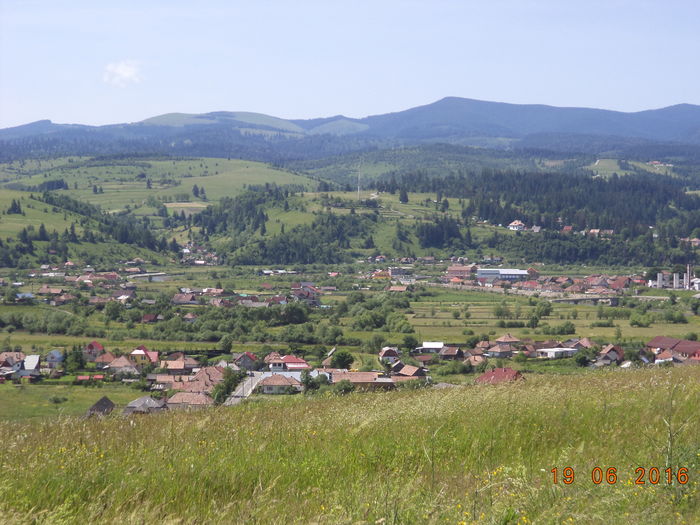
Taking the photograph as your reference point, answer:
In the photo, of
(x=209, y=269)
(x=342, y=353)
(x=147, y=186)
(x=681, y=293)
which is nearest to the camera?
(x=342, y=353)

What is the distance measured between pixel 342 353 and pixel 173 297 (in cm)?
3176

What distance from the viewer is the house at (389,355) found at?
114ft

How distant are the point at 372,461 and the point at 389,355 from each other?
Result: 30.4 m

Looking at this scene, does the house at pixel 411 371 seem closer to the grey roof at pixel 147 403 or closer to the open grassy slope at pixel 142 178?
the grey roof at pixel 147 403

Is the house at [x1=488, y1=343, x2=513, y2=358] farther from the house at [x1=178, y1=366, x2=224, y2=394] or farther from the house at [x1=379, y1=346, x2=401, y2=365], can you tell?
the house at [x1=178, y1=366, x2=224, y2=394]

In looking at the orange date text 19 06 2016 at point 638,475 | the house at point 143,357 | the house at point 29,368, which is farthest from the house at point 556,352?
the orange date text 19 06 2016 at point 638,475

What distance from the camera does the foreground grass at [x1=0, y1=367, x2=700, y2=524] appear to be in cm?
458

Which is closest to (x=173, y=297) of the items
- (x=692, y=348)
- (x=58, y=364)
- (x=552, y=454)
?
(x=58, y=364)

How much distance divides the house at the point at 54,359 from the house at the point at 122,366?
2549 millimetres

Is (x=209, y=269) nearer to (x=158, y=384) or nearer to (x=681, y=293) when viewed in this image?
(x=681, y=293)

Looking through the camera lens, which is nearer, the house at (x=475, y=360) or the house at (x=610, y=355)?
the house at (x=610, y=355)

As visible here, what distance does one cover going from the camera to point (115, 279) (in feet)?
250

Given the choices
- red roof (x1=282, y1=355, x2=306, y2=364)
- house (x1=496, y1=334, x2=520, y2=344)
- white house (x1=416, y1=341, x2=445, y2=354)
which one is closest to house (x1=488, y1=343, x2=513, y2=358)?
house (x1=496, y1=334, x2=520, y2=344)

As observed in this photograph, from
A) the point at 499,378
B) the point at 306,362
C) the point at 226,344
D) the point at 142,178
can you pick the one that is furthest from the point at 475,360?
the point at 142,178
